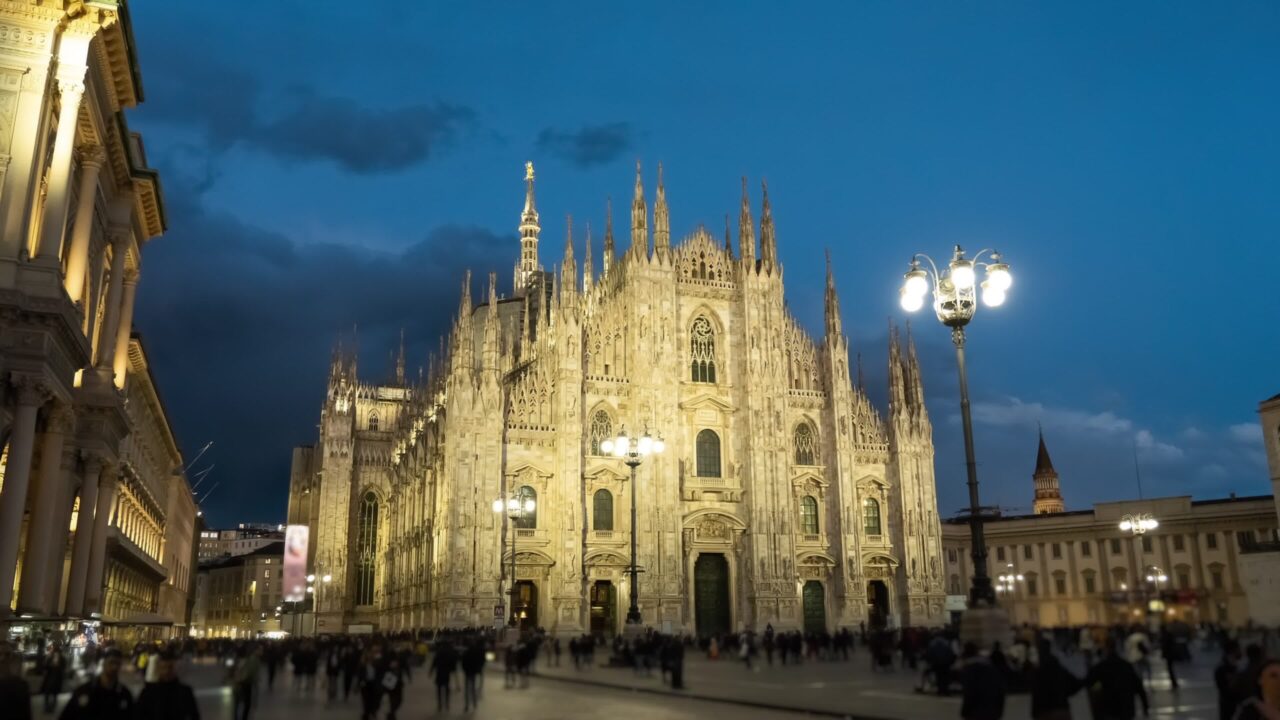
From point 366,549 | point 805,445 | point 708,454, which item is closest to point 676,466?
point 708,454

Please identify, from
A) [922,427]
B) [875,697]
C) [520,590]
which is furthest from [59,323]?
[922,427]

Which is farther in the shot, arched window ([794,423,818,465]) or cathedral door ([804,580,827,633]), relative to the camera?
arched window ([794,423,818,465])

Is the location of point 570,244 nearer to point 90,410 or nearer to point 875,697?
point 90,410

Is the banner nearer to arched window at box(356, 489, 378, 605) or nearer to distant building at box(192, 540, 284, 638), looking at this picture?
arched window at box(356, 489, 378, 605)

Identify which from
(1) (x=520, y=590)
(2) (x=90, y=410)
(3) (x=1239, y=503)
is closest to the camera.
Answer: (2) (x=90, y=410)

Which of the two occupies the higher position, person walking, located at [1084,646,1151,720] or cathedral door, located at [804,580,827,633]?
cathedral door, located at [804,580,827,633]

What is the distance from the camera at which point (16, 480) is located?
18.8m

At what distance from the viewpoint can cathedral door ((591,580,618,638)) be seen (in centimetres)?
4897

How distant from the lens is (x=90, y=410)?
26.2 m

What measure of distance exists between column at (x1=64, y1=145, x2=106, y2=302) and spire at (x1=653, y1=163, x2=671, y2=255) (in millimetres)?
31741

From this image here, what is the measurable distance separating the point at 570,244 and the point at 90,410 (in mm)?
27728

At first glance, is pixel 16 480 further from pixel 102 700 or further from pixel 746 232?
pixel 746 232

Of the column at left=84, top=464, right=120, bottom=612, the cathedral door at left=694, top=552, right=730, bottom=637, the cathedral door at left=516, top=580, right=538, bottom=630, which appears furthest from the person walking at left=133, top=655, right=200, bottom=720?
the cathedral door at left=694, top=552, right=730, bottom=637

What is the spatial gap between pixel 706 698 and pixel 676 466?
29369mm
